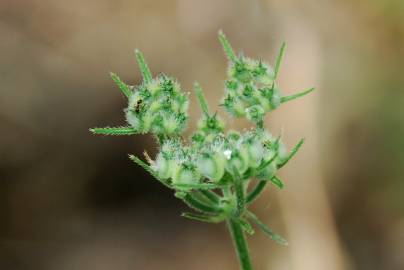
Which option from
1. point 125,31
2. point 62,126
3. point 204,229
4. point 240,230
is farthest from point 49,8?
point 240,230

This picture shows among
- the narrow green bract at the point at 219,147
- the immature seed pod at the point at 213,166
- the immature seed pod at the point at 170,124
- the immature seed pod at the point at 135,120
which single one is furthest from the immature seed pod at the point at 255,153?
the immature seed pod at the point at 135,120

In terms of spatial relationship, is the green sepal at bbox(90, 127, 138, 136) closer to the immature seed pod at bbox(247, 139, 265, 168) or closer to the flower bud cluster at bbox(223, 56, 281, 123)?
the flower bud cluster at bbox(223, 56, 281, 123)

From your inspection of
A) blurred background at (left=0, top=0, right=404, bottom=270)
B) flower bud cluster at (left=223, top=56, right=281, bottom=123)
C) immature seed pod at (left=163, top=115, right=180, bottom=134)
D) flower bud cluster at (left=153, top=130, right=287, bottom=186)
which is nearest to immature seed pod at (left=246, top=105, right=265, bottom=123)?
flower bud cluster at (left=223, top=56, right=281, bottom=123)

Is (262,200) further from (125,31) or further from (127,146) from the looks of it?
(125,31)

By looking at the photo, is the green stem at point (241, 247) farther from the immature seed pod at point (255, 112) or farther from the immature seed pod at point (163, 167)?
the immature seed pod at point (255, 112)

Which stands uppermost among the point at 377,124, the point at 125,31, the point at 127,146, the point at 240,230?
the point at 125,31

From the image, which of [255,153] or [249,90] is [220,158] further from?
[249,90]

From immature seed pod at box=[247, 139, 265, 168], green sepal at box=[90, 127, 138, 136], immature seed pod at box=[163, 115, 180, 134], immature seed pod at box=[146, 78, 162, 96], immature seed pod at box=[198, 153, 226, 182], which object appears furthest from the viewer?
immature seed pod at box=[146, 78, 162, 96]

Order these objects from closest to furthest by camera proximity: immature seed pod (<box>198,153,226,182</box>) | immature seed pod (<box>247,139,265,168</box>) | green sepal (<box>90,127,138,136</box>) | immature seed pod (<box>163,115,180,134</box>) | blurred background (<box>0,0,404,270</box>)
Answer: immature seed pod (<box>198,153,226,182</box>)
immature seed pod (<box>247,139,265,168</box>)
green sepal (<box>90,127,138,136</box>)
immature seed pod (<box>163,115,180,134</box>)
blurred background (<box>0,0,404,270</box>)
